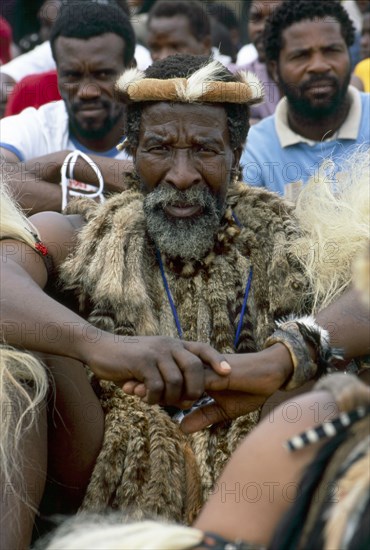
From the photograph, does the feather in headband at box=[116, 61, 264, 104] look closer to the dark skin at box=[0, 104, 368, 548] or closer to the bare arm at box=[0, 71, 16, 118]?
the dark skin at box=[0, 104, 368, 548]

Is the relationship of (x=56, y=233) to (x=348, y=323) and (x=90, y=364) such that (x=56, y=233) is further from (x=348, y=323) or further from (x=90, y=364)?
(x=348, y=323)

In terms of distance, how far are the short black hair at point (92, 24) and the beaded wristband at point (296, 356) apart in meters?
2.80

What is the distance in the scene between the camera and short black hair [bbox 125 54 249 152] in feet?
11.4

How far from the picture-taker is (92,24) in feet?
17.5

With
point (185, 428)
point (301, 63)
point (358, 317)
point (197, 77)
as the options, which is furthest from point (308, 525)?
point (301, 63)

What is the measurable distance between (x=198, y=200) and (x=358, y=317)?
0.69m

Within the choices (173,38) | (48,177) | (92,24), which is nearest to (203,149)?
(48,177)

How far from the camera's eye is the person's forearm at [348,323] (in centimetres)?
304

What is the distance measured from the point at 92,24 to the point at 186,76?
205 centimetres

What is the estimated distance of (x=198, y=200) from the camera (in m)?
3.40

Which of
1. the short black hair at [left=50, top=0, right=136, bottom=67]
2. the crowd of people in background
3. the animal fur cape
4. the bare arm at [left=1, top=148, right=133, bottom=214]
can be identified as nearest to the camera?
the crowd of people in background

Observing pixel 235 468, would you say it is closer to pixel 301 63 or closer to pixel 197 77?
pixel 197 77

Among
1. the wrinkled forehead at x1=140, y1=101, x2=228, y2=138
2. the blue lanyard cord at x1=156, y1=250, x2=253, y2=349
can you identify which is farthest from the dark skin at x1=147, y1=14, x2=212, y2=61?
the blue lanyard cord at x1=156, y1=250, x2=253, y2=349

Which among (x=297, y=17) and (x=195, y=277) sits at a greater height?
(x=297, y=17)
